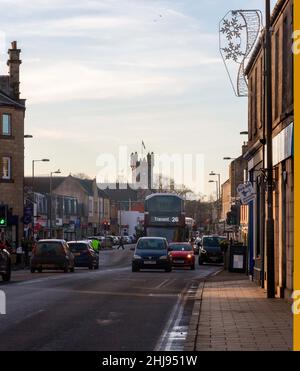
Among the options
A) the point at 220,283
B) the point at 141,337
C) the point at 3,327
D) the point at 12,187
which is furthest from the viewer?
the point at 12,187

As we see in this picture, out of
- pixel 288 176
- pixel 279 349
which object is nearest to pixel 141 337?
pixel 279 349

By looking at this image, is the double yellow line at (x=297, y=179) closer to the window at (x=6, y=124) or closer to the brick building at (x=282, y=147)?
the brick building at (x=282, y=147)

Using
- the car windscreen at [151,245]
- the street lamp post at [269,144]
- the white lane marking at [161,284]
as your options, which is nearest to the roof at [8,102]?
the car windscreen at [151,245]

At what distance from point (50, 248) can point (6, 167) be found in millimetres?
27408

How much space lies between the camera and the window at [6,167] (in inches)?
2684

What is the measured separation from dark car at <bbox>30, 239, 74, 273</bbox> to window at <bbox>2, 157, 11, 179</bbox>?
25.8 meters

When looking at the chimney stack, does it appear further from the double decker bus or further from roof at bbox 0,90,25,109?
the double decker bus

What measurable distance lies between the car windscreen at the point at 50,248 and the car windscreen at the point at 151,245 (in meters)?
5.39

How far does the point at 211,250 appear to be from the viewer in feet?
204

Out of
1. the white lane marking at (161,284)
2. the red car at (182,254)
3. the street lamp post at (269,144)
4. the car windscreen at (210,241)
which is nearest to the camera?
the street lamp post at (269,144)

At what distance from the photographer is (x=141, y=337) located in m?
16.5

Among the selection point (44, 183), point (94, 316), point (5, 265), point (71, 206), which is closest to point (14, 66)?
point (5, 265)

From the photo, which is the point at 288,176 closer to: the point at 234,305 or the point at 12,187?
the point at 234,305

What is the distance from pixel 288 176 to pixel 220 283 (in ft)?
36.8
